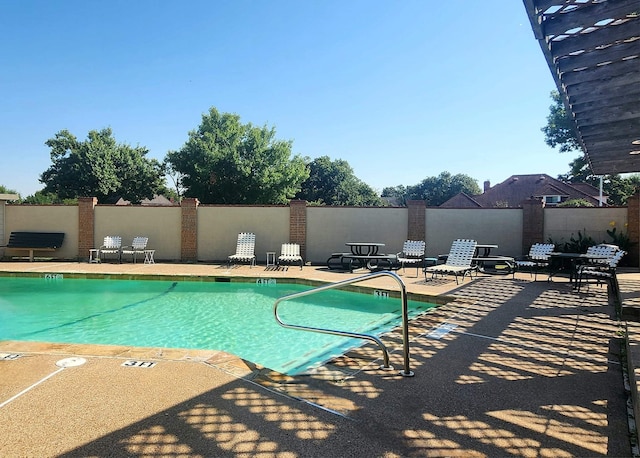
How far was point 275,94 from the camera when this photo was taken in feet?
57.9

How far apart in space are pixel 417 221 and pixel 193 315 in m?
8.24

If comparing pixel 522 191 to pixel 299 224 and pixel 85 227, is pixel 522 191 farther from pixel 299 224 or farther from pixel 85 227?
pixel 85 227

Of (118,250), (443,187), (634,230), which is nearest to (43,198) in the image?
(118,250)

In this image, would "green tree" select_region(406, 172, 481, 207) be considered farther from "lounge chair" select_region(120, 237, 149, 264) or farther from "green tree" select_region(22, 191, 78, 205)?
"lounge chair" select_region(120, 237, 149, 264)

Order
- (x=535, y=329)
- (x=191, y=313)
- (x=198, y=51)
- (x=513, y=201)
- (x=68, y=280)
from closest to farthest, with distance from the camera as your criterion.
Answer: (x=535, y=329)
(x=191, y=313)
(x=68, y=280)
(x=198, y=51)
(x=513, y=201)

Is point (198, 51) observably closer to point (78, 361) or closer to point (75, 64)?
point (75, 64)

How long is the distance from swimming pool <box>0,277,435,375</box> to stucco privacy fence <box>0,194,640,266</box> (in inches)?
130

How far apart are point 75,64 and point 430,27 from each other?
12.0 m

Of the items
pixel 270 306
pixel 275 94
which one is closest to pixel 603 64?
pixel 270 306

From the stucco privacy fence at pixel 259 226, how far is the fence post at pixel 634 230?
9.35 feet

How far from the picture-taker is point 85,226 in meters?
13.6

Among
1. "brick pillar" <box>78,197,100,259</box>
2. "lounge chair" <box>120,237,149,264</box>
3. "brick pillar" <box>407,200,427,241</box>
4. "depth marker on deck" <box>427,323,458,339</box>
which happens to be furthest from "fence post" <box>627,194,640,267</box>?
"brick pillar" <box>78,197,100,259</box>

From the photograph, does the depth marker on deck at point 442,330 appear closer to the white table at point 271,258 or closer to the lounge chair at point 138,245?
the white table at point 271,258

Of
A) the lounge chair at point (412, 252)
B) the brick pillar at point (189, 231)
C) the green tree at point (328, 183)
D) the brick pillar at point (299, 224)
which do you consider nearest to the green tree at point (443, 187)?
the green tree at point (328, 183)
